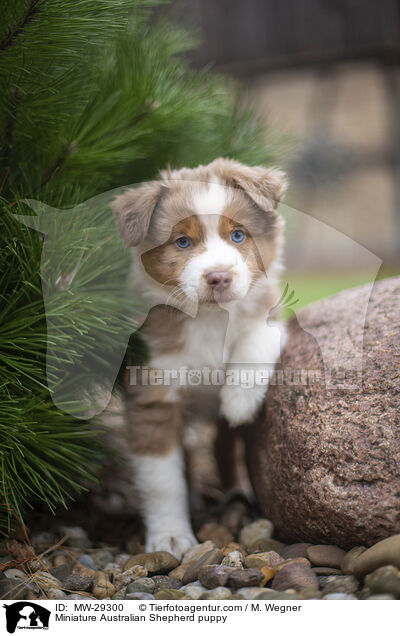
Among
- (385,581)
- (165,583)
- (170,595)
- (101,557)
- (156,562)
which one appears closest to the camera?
(385,581)

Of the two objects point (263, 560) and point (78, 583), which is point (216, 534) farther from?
point (78, 583)

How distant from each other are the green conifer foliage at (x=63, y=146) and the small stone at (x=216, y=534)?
35cm

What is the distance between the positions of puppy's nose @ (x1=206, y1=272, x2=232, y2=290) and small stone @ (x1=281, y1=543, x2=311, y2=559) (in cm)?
62

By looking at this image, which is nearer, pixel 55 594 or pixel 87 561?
pixel 55 594

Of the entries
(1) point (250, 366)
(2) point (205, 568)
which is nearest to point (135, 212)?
(1) point (250, 366)

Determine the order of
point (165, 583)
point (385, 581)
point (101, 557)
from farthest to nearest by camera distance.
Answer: point (101, 557) → point (165, 583) → point (385, 581)

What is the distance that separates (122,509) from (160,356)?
0.60m

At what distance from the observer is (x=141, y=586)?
1304 millimetres

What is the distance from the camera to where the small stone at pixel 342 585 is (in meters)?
1.17

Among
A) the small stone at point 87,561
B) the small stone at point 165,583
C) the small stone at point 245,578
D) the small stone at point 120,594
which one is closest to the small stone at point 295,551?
the small stone at point 245,578

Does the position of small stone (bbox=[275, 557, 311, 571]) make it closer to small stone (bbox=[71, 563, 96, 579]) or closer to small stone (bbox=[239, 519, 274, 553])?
small stone (bbox=[239, 519, 274, 553])

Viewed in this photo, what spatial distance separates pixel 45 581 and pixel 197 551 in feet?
1.19

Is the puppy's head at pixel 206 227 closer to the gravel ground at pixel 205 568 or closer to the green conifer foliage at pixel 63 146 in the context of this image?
the green conifer foliage at pixel 63 146
